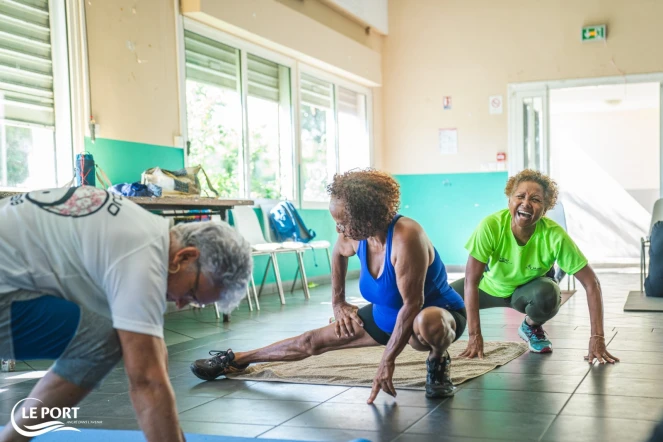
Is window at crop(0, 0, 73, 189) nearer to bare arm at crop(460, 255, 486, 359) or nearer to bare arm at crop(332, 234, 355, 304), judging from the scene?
bare arm at crop(332, 234, 355, 304)

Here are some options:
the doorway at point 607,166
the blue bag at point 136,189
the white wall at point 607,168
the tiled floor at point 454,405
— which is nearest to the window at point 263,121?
the blue bag at point 136,189

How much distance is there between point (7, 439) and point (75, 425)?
2.53 feet

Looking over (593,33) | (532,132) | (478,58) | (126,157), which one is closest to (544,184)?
(126,157)

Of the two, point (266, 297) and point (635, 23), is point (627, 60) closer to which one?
point (635, 23)

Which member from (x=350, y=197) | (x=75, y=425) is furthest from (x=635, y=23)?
(x=75, y=425)

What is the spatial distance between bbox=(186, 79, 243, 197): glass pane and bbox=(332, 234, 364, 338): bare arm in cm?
375

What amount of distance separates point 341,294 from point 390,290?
1.15 feet

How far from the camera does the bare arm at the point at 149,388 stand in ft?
5.39

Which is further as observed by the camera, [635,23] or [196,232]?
[635,23]

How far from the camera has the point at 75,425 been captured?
2.64 m

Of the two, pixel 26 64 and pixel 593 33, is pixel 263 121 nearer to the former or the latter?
pixel 26 64

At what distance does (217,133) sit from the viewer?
283 inches

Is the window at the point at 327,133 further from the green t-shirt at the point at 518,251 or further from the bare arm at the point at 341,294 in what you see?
the bare arm at the point at 341,294

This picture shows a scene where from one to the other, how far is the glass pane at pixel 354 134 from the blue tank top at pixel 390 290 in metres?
6.96
